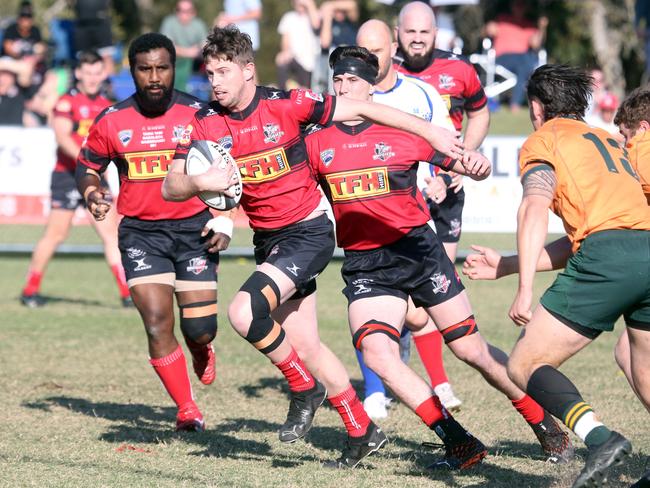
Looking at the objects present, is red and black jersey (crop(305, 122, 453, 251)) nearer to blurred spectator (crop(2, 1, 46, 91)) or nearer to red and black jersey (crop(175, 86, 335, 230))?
red and black jersey (crop(175, 86, 335, 230))

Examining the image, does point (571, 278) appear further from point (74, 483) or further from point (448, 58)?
point (448, 58)

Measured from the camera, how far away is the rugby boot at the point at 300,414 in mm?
6148

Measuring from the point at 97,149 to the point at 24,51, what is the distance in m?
13.1

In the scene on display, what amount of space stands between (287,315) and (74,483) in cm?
153

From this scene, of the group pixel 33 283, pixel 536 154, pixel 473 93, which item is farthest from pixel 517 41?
pixel 536 154

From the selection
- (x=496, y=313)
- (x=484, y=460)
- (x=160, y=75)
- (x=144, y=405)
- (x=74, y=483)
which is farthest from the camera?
(x=496, y=313)

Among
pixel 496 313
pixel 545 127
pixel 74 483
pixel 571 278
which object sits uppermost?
pixel 545 127

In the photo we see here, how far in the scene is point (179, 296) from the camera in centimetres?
710

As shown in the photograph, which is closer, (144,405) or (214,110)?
(214,110)

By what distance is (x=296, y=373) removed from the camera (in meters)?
6.24

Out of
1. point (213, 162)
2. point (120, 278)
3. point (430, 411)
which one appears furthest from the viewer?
point (120, 278)

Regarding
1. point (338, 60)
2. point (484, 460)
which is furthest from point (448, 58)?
point (484, 460)

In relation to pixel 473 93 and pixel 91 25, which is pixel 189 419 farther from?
pixel 91 25

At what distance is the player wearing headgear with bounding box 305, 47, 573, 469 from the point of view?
20.0 feet
